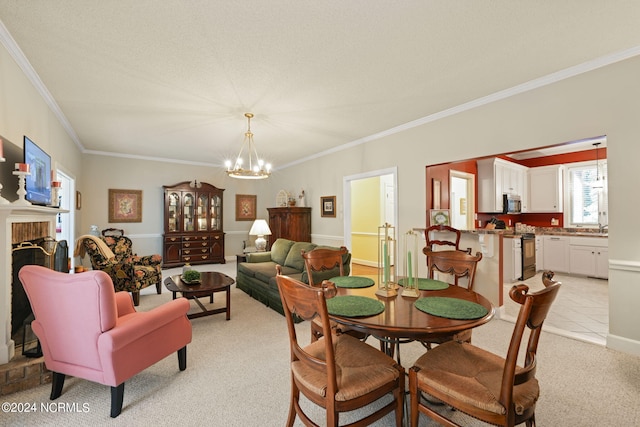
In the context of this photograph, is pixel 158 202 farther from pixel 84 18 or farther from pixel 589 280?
pixel 589 280

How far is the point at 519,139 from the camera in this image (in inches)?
124

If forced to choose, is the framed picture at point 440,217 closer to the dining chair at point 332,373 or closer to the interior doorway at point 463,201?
the interior doorway at point 463,201

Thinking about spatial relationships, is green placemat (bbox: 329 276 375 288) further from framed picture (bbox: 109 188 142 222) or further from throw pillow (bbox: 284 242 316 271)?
framed picture (bbox: 109 188 142 222)

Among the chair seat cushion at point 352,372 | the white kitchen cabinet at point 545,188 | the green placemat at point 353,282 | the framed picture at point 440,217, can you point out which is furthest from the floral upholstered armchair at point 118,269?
the white kitchen cabinet at point 545,188

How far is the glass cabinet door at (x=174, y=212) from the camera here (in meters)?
6.61

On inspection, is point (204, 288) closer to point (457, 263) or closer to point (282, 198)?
point (457, 263)

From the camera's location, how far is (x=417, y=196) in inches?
164

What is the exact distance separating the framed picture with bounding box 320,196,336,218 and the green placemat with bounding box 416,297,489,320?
414 cm

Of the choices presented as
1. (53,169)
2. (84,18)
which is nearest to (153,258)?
(53,169)

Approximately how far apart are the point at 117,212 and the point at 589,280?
9.62 metres

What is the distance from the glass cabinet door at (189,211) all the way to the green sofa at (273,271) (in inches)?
107

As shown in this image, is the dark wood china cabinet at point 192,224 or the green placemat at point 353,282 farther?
the dark wood china cabinet at point 192,224

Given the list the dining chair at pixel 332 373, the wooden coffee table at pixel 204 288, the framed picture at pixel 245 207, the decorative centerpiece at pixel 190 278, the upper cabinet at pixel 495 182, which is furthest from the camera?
the framed picture at pixel 245 207

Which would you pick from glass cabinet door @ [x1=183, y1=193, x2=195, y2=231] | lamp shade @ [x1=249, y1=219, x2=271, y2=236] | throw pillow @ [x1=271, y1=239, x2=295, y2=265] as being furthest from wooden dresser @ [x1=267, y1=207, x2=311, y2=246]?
glass cabinet door @ [x1=183, y1=193, x2=195, y2=231]
